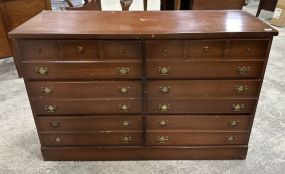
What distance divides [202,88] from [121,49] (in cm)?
56

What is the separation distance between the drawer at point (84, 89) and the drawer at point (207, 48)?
1.24ft

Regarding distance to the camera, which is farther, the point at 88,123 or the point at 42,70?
the point at 88,123

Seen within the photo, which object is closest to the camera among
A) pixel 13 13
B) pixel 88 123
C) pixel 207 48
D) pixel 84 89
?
pixel 207 48

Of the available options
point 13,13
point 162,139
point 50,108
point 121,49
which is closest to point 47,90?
point 50,108

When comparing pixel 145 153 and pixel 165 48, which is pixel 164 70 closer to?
pixel 165 48

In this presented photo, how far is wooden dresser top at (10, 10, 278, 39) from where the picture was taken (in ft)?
4.47

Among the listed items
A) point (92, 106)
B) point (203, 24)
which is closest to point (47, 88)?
point (92, 106)

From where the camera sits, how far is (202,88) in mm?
1550

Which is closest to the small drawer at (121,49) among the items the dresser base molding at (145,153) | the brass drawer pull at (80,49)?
the brass drawer pull at (80,49)

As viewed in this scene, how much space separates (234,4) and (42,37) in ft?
9.91

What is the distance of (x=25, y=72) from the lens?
1.48 metres

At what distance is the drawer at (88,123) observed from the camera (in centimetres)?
166

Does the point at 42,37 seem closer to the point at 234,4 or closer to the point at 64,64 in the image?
the point at 64,64

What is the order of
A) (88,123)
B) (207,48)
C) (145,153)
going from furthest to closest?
(145,153), (88,123), (207,48)
